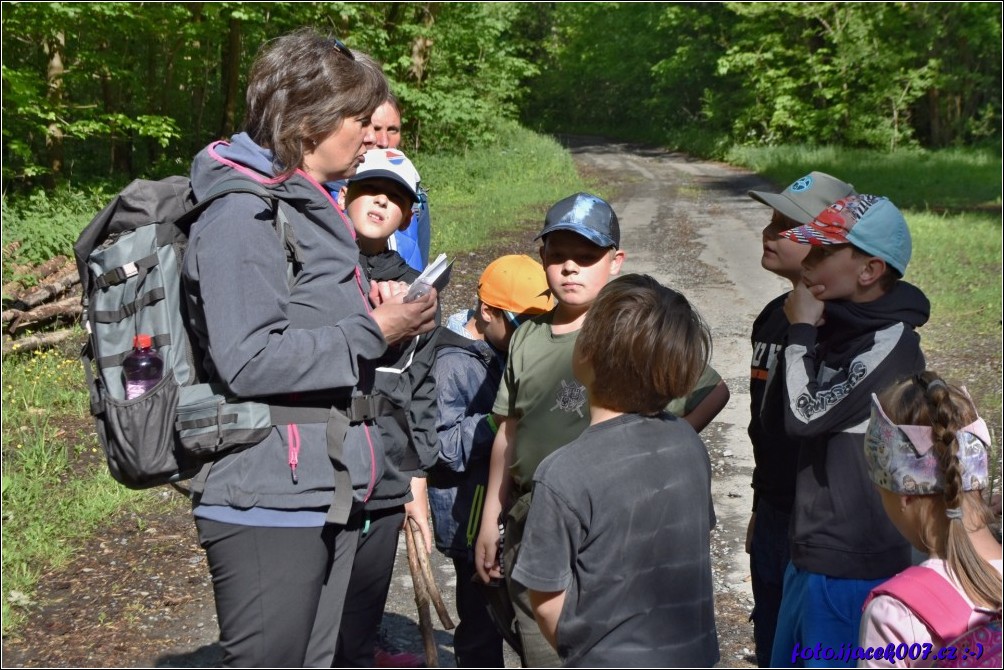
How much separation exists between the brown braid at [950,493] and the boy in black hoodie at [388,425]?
1.29 m

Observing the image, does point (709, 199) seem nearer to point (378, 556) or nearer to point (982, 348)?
point (982, 348)

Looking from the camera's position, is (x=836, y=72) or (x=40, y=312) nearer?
(x=40, y=312)

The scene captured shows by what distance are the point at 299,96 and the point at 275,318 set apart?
576 mm

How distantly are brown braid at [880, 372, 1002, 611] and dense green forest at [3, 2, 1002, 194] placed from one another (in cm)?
1214

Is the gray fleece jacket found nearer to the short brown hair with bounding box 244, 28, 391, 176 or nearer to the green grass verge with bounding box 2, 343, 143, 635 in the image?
the short brown hair with bounding box 244, 28, 391, 176

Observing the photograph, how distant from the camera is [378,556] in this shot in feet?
9.82

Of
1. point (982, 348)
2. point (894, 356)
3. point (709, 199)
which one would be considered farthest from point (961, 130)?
point (894, 356)

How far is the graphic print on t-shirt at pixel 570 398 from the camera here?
2854mm

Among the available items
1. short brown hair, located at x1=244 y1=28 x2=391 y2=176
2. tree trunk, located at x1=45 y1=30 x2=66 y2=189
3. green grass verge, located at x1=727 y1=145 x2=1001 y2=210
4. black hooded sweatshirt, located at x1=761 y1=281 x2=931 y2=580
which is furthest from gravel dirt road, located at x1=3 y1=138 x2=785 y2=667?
green grass verge, located at x1=727 y1=145 x2=1001 y2=210

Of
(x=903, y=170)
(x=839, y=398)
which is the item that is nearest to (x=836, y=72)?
(x=903, y=170)

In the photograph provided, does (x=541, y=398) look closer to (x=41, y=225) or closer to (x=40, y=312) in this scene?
(x=40, y=312)

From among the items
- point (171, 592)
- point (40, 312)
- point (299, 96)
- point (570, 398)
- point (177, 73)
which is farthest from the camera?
point (177, 73)

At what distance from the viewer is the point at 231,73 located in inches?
752

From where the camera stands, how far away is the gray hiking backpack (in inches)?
90.6
